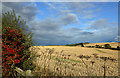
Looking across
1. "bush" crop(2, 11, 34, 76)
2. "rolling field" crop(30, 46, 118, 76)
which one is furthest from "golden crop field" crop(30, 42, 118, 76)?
"bush" crop(2, 11, 34, 76)

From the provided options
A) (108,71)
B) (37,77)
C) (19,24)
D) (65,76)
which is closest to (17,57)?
(37,77)

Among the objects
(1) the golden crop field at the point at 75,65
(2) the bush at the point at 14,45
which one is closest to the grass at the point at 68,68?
(1) the golden crop field at the point at 75,65

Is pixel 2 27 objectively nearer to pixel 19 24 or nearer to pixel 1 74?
pixel 19 24

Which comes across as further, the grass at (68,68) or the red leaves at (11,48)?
the red leaves at (11,48)

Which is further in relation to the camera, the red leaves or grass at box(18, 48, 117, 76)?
the red leaves

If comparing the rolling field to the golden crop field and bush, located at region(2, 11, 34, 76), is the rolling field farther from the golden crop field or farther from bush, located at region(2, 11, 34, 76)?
bush, located at region(2, 11, 34, 76)

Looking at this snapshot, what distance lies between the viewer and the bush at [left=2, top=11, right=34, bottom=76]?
376 cm

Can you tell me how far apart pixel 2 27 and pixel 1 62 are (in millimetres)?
1526

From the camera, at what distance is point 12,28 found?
4.25 metres

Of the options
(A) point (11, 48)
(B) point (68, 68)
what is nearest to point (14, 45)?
(A) point (11, 48)

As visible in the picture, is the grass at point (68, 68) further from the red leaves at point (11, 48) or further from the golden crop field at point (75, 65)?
the red leaves at point (11, 48)

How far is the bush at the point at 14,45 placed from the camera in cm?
376

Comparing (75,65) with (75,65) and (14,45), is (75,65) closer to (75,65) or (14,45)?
(75,65)

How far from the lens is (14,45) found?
3936mm
